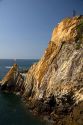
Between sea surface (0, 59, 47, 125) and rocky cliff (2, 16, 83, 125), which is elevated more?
rocky cliff (2, 16, 83, 125)

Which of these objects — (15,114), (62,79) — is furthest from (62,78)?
(15,114)

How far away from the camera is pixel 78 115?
3847 cm

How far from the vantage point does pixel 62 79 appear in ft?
158

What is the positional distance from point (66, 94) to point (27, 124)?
8.92m

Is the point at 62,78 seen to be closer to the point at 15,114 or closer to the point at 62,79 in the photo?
the point at 62,79

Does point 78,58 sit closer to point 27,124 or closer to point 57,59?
point 57,59

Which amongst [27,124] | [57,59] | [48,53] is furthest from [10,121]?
[48,53]

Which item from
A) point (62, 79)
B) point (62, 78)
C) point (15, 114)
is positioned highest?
point (62, 78)

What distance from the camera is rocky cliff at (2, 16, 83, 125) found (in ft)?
144

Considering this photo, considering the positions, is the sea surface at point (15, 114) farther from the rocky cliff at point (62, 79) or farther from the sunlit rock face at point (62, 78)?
the sunlit rock face at point (62, 78)

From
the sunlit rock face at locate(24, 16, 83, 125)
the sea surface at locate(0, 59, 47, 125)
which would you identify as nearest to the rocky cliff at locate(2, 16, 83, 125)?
the sunlit rock face at locate(24, 16, 83, 125)

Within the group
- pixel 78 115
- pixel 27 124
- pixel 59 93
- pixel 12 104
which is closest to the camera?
pixel 78 115

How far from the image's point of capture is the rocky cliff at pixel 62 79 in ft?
144

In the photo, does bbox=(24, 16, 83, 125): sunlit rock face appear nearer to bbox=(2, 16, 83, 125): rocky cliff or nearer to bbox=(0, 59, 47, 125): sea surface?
bbox=(2, 16, 83, 125): rocky cliff
